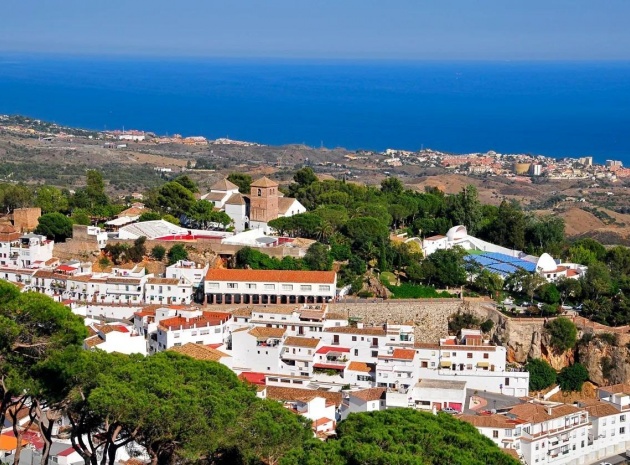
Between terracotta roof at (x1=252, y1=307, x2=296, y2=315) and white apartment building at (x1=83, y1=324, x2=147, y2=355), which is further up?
terracotta roof at (x1=252, y1=307, x2=296, y2=315)

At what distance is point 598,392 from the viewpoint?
Answer: 31328 millimetres

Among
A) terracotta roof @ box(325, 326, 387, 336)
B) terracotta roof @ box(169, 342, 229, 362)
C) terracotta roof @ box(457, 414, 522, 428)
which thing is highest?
terracotta roof @ box(325, 326, 387, 336)

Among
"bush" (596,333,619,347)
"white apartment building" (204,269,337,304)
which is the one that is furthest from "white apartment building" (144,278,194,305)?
"bush" (596,333,619,347)

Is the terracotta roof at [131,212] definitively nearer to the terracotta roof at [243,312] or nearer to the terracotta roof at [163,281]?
the terracotta roof at [163,281]

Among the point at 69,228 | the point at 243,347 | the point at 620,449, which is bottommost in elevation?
the point at 620,449

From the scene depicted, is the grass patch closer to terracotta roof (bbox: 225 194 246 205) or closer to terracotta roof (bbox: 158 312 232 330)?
terracotta roof (bbox: 158 312 232 330)

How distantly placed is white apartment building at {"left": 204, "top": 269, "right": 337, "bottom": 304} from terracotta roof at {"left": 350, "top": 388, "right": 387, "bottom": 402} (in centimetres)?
596

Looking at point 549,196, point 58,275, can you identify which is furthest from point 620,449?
point 549,196

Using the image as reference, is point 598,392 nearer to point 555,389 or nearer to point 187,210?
point 555,389

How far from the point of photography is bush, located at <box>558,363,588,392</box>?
32.5 meters

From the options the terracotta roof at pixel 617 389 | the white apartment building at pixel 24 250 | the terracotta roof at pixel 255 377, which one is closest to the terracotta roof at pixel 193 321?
the terracotta roof at pixel 255 377

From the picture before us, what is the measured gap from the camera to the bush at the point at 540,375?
31.8 meters

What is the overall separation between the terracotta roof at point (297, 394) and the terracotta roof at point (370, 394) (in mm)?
497

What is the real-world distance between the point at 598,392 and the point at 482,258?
9379 mm
